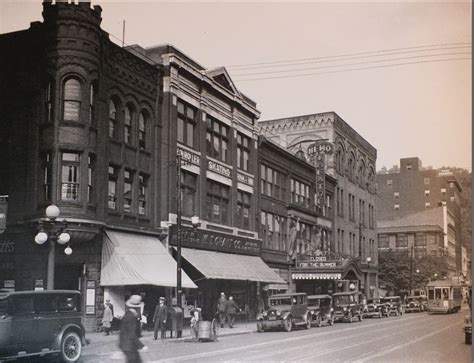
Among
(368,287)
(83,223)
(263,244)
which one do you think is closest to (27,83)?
(83,223)

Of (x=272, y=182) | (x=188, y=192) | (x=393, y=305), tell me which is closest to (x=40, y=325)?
(x=188, y=192)

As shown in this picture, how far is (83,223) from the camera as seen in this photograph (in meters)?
19.3

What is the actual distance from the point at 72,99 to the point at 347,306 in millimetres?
17906

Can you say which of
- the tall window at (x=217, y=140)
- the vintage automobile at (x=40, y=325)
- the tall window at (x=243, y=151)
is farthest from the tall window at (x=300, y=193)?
the vintage automobile at (x=40, y=325)

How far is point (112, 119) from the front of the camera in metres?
21.6

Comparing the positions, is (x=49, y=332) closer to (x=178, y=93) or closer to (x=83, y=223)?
(x=83, y=223)

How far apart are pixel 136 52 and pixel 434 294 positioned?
828 inches

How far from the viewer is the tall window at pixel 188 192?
Result: 84.7ft

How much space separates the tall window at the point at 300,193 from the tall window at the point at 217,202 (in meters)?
6.51

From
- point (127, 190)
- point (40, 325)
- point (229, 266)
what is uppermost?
point (127, 190)

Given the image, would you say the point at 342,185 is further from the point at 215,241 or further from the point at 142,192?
the point at 142,192

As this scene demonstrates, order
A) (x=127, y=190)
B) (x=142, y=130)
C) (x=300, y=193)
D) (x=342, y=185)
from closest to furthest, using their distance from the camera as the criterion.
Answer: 1. (x=127, y=190)
2. (x=142, y=130)
3. (x=342, y=185)
4. (x=300, y=193)

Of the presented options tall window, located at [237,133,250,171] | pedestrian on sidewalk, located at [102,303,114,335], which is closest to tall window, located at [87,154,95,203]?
pedestrian on sidewalk, located at [102,303,114,335]

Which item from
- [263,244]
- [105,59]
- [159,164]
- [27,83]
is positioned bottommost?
[263,244]
